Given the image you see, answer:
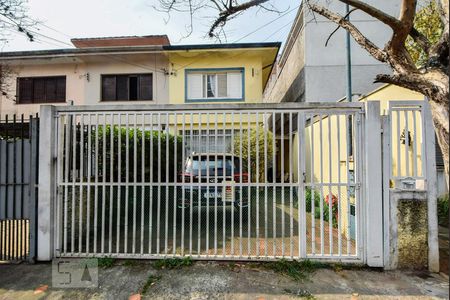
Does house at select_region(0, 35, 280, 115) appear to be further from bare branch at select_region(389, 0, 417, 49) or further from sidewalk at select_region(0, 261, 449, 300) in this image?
sidewalk at select_region(0, 261, 449, 300)

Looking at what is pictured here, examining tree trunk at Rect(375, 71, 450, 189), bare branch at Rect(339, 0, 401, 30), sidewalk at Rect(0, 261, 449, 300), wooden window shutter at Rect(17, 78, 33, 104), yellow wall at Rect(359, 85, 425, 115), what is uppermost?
wooden window shutter at Rect(17, 78, 33, 104)

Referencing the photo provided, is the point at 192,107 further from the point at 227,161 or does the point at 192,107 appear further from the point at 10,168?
the point at 10,168

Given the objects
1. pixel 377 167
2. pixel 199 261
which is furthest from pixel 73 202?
pixel 377 167

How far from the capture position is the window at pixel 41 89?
11.4 meters

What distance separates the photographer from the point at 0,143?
418 cm

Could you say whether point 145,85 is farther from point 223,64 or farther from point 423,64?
point 423,64

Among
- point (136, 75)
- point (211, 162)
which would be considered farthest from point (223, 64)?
point (211, 162)

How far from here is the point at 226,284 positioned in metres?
3.46

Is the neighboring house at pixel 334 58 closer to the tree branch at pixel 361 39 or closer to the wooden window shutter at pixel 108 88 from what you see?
the tree branch at pixel 361 39

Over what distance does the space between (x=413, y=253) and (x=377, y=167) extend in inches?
50.7

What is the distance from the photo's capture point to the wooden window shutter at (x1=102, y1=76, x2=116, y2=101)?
11.3m
